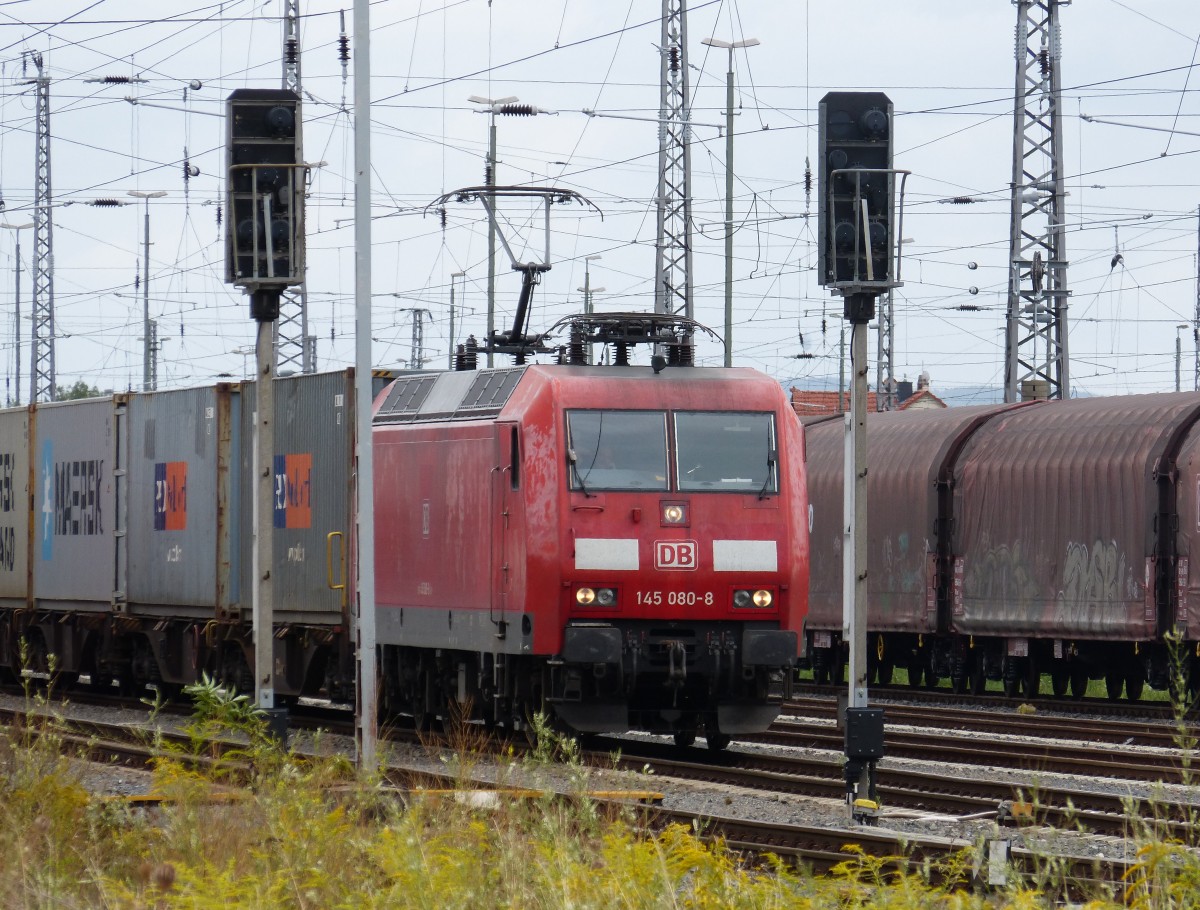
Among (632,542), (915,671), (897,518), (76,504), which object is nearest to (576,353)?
(632,542)

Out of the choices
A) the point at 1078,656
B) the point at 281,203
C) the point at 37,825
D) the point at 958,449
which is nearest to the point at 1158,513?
the point at 1078,656

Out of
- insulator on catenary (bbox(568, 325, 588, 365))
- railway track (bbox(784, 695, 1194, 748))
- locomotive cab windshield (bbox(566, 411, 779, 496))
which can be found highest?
insulator on catenary (bbox(568, 325, 588, 365))

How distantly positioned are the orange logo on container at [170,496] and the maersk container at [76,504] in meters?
1.01

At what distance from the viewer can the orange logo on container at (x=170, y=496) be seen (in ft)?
74.5

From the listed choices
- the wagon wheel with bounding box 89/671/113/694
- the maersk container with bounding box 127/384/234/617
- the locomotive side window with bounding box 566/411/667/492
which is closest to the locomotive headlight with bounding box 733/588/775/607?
the locomotive side window with bounding box 566/411/667/492

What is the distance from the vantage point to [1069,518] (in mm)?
23031

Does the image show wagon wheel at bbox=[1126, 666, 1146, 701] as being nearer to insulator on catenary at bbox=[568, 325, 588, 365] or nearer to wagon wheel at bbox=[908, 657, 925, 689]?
wagon wheel at bbox=[908, 657, 925, 689]

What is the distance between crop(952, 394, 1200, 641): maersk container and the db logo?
7873mm

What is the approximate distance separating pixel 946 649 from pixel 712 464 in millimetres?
10285

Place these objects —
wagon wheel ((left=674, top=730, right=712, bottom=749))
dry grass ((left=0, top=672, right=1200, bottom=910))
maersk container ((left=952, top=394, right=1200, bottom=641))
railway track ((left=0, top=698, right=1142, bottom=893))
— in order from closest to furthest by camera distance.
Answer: dry grass ((left=0, top=672, right=1200, bottom=910))
railway track ((left=0, top=698, right=1142, bottom=893))
wagon wheel ((left=674, top=730, right=712, bottom=749))
maersk container ((left=952, top=394, right=1200, bottom=641))

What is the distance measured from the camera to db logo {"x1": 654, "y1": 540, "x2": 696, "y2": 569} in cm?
1581

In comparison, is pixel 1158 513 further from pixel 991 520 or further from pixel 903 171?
pixel 903 171

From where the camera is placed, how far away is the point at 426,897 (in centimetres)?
716

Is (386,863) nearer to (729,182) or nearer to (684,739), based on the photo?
(684,739)
